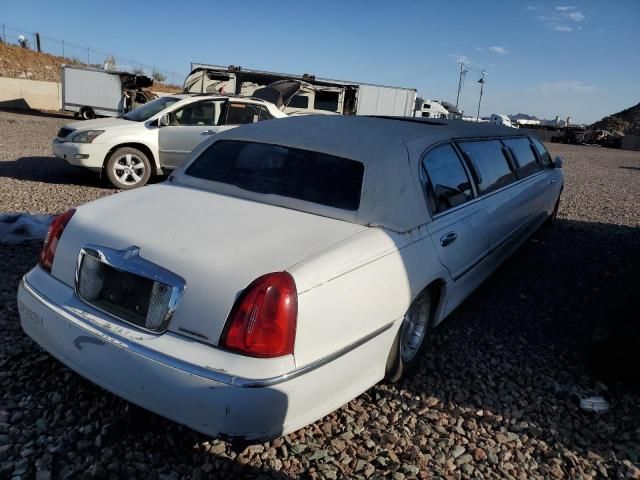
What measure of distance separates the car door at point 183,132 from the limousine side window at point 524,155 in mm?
4834

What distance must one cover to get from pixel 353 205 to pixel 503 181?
87.1 inches

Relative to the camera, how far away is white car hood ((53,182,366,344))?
75.8 inches

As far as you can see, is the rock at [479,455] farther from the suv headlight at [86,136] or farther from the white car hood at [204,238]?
the suv headlight at [86,136]

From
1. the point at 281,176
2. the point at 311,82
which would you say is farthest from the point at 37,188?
the point at 311,82

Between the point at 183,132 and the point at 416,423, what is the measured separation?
21.7 feet

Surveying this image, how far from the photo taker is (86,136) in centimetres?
735

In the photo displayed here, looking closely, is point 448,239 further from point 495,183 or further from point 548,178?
point 548,178

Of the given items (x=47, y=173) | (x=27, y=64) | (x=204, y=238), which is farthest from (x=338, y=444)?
(x=27, y=64)

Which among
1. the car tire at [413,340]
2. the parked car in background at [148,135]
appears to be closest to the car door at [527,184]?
the car tire at [413,340]

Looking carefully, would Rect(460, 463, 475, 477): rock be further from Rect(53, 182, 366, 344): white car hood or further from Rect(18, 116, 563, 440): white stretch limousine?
Rect(53, 182, 366, 344): white car hood

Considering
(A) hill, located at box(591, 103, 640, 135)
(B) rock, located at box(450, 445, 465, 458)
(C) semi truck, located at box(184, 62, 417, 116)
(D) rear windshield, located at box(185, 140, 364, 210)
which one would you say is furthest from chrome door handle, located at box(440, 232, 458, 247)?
(A) hill, located at box(591, 103, 640, 135)

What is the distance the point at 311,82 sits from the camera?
743 inches

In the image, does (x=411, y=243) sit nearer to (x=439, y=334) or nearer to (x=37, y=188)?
(x=439, y=334)

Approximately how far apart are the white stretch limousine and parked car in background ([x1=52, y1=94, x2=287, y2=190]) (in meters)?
4.80
